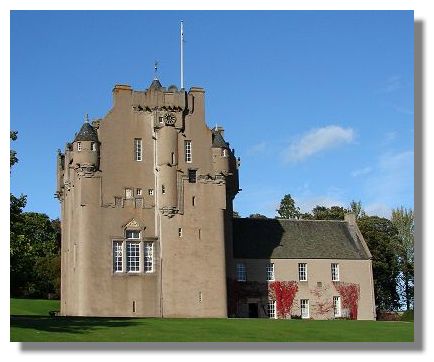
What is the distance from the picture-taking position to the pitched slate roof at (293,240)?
63.8 meters

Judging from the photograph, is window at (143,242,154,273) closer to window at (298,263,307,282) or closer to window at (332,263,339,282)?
window at (298,263,307,282)

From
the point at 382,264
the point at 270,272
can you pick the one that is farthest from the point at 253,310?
the point at 382,264

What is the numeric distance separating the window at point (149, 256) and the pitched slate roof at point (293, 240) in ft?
29.0

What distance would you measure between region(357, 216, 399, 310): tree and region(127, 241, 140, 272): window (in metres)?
28.8

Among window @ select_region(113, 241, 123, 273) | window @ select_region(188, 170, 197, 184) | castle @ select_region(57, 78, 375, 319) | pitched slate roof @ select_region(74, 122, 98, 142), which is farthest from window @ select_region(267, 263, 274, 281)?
pitched slate roof @ select_region(74, 122, 98, 142)

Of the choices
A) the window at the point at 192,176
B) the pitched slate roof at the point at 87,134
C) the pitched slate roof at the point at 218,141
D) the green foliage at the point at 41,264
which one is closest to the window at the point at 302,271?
the pitched slate roof at the point at 218,141

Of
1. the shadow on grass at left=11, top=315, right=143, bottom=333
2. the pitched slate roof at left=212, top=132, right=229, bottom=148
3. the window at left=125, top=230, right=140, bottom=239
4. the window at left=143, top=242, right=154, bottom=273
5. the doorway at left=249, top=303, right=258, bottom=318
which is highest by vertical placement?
the pitched slate roof at left=212, top=132, right=229, bottom=148

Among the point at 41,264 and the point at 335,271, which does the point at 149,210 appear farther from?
the point at 41,264

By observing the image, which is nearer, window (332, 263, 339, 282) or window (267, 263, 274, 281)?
window (267, 263, 274, 281)

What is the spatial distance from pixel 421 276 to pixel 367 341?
499cm

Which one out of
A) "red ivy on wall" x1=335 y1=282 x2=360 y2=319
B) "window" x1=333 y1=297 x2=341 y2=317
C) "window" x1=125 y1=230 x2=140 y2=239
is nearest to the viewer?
"window" x1=125 y1=230 x2=140 y2=239

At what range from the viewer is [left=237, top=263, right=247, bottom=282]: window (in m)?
62.2
